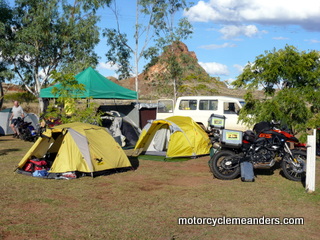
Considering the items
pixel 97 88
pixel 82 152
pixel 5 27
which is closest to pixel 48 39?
pixel 5 27

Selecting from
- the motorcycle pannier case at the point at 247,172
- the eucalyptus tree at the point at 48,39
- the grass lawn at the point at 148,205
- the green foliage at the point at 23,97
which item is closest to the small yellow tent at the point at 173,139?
the grass lawn at the point at 148,205

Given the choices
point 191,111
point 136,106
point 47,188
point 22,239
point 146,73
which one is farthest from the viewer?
point 146,73

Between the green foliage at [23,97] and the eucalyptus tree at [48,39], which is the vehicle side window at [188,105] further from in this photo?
the green foliage at [23,97]

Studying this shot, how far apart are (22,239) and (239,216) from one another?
3125 millimetres

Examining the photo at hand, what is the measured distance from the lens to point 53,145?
36.3ft

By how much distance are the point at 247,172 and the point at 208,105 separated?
23.3 ft

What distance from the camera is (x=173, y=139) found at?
39.5ft

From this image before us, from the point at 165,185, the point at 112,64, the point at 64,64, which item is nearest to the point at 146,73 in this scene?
the point at 112,64

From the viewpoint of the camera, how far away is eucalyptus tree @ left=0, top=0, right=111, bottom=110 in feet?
78.2

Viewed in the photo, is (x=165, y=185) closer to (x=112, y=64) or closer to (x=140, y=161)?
(x=140, y=161)

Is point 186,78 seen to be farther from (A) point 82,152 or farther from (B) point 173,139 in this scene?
(A) point 82,152

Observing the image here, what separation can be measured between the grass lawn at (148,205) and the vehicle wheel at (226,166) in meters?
0.21

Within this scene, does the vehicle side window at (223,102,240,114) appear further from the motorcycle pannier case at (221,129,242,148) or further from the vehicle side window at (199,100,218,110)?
the motorcycle pannier case at (221,129,242,148)

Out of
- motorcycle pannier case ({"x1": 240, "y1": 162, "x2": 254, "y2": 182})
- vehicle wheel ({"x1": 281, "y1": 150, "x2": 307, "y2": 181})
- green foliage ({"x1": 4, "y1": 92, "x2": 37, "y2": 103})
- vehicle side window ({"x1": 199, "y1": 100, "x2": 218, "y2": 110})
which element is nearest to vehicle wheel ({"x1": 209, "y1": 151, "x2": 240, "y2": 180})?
motorcycle pannier case ({"x1": 240, "y1": 162, "x2": 254, "y2": 182})
